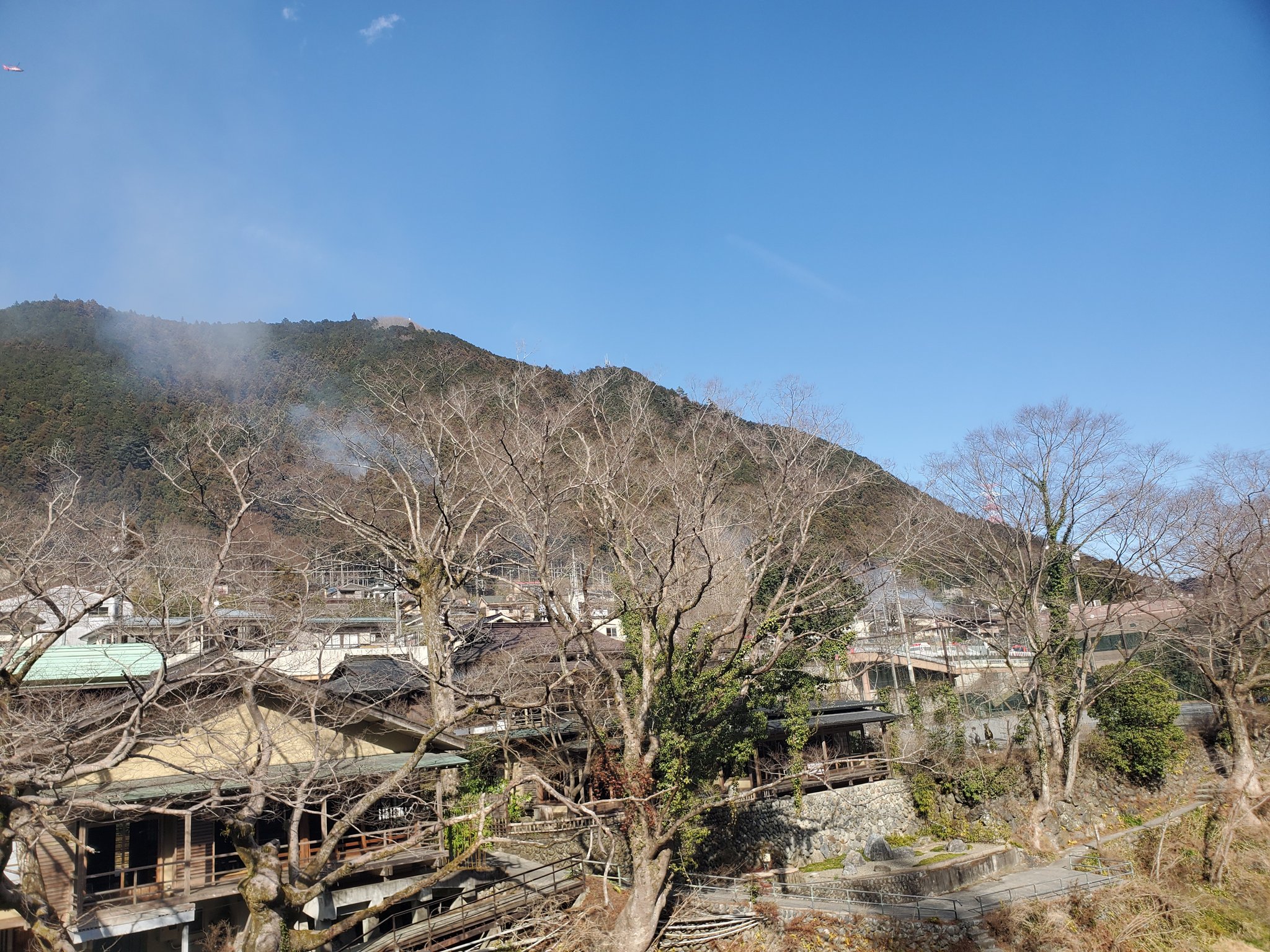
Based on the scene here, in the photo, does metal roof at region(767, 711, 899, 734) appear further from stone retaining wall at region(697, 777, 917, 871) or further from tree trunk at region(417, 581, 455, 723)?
tree trunk at region(417, 581, 455, 723)

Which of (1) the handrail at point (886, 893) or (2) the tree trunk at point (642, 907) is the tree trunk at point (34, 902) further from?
(1) the handrail at point (886, 893)

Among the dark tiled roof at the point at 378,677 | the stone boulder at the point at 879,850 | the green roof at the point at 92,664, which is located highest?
the green roof at the point at 92,664

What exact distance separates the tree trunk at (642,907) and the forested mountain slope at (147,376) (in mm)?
17349

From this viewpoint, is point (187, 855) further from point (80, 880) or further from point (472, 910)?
point (472, 910)

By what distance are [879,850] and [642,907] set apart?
999cm

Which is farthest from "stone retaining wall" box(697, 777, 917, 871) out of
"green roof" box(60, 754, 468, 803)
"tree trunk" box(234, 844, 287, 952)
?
"tree trunk" box(234, 844, 287, 952)

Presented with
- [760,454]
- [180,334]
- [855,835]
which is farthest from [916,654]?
[180,334]

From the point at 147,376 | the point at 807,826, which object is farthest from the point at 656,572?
the point at 147,376

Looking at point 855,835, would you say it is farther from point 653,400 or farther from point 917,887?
point 653,400

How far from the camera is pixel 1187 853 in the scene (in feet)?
63.4

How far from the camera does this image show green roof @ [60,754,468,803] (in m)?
11.7

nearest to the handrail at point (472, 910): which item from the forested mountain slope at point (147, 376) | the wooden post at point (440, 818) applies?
the wooden post at point (440, 818)

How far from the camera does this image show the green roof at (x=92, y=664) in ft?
43.5

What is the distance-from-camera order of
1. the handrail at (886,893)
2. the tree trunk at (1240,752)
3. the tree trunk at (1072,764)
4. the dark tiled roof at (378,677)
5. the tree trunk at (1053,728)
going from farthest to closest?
1. the tree trunk at (1053,728)
2. the tree trunk at (1072,764)
3. the tree trunk at (1240,752)
4. the dark tiled roof at (378,677)
5. the handrail at (886,893)
